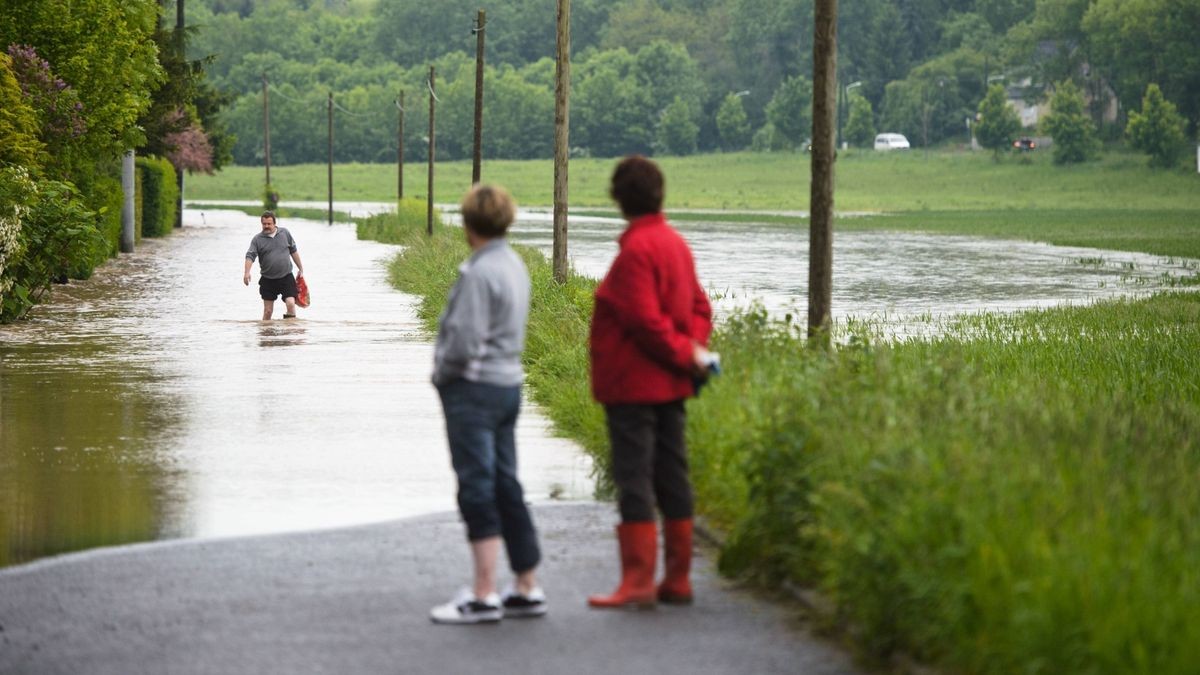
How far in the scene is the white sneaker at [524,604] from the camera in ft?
22.9

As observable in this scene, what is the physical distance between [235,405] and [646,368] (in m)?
7.95

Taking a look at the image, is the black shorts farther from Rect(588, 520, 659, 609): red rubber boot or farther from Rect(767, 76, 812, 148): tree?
→ Rect(767, 76, 812, 148): tree

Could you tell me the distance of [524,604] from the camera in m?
6.99

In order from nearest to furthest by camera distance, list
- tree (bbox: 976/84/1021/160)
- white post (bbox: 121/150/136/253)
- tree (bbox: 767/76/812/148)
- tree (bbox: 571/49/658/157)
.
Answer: white post (bbox: 121/150/136/253), tree (bbox: 976/84/1021/160), tree (bbox: 767/76/812/148), tree (bbox: 571/49/658/157)

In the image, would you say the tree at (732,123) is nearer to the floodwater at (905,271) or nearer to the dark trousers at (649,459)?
the floodwater at (905,271)

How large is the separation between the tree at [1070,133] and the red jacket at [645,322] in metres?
115

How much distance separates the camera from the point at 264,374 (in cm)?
1659

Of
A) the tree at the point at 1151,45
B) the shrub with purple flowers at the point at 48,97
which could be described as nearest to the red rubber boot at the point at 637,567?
the shrub with purple flowers at the point at 48,97

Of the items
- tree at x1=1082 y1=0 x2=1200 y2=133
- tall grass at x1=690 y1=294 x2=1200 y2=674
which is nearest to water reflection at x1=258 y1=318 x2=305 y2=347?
tall grass at x1=690 y1=294 x2=1200 y2=674

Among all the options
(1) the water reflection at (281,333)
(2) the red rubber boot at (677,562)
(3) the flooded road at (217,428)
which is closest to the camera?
(2) the red rubber boot at (677,562)

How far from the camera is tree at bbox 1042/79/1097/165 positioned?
385 feet

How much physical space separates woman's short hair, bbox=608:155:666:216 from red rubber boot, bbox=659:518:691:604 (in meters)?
1.27

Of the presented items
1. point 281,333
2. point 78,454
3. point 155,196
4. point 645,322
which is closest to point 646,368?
point 645,322

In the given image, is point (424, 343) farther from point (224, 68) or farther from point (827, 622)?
point (224, 68)
